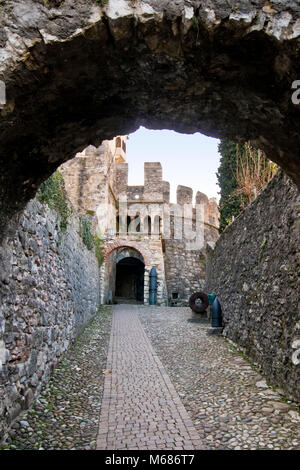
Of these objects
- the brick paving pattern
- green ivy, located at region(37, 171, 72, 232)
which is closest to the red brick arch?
green ivy, located at region(37, 171, 72, 232)

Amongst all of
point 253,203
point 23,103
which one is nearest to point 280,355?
point 253,203

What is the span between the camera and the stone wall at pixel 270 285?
12.7 feet

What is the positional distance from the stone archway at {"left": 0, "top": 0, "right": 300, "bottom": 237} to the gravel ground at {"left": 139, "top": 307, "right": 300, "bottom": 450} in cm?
230

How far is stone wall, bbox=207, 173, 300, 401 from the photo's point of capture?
3873 millimetres

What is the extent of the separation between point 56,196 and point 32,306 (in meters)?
2.17

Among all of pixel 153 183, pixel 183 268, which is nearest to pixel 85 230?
pixel 183 268

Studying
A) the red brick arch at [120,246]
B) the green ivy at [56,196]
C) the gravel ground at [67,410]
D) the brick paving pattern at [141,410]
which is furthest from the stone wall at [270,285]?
the red brick arch at [120,246]

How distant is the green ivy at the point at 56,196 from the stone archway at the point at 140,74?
7.44 ft

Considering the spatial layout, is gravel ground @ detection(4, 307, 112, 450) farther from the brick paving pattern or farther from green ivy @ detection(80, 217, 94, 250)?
green ivy @ detection(80, 217, 94, 250)

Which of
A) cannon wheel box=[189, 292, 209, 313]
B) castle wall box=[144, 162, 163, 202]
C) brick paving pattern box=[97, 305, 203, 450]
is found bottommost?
brick paving pattern box=[97, 305, 203, 450]

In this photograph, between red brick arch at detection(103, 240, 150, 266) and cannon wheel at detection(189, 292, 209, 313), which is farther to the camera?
red brick arch at detection(103, 240, 150, 266)

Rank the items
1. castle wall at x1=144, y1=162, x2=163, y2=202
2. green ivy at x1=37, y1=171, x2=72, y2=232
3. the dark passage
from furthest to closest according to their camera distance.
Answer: the dark passage
castle wall at x1=144, y1=162, x2=163, y2=202
green ivy at x1=37, y1=171, x2=72, y2=232

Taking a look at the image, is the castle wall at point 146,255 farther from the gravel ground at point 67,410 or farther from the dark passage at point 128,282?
the gravel ground at point 67,410

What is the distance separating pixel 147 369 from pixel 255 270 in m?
2.43
